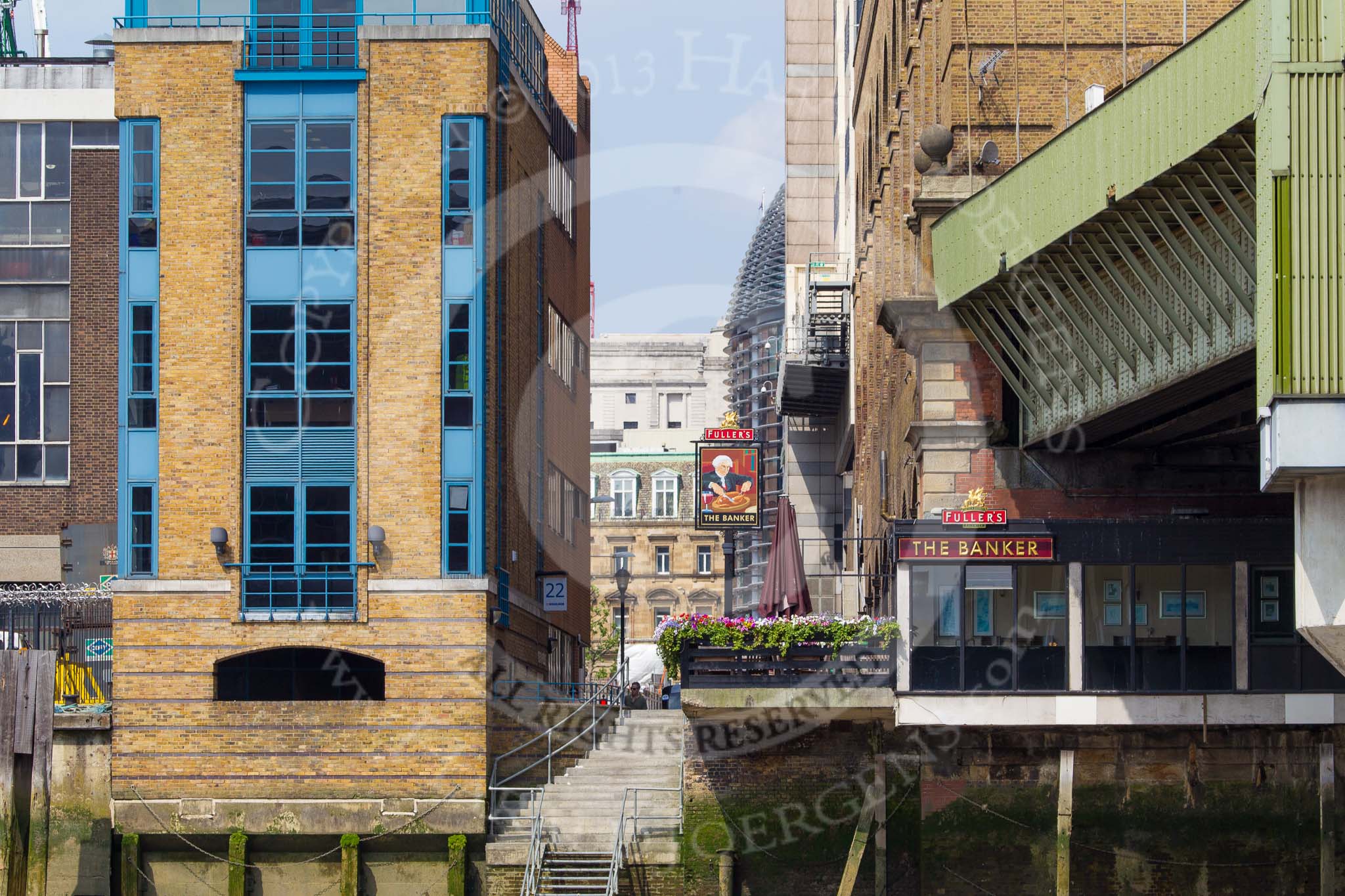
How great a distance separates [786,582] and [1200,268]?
52.3 feet

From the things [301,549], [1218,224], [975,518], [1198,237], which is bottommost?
[301,549]

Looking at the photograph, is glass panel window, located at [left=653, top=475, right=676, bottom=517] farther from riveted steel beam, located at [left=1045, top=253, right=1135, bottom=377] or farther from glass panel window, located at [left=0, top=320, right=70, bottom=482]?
riveted steel beam, located at [left=1045, top=253, right=1135, bottom=377]

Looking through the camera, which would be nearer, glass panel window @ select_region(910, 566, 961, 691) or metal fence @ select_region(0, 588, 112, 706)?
glass panel window @ select_region(910, 566, 961, 691)

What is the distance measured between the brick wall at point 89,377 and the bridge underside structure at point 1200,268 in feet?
83.7

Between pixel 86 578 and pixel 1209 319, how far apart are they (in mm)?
33554

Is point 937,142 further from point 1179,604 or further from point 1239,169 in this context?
point 1239,169

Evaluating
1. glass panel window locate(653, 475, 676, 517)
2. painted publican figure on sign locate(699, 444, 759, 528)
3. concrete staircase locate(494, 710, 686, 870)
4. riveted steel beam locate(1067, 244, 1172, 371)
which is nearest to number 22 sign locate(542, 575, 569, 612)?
painted publican figure on sign locate(699, 444, 759, 528)

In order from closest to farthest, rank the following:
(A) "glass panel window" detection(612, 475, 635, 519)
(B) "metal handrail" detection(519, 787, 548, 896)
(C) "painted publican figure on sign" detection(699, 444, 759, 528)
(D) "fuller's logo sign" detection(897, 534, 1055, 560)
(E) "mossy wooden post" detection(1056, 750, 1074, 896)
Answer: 1. (D) "fuller's logo sign" detection(897, 534, 1055, 560)
2. (E) "mossy wooden post" detection(1056, 750, 1074, 896)
3. (B) "metal handrail" detection(519, 787, 548, 896)
4. (C) "painted publican figure on sign" detection(699, 444, 759, 528)
5. (A) "glass panel window" detection(612, 475, 635, 519)

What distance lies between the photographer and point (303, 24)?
153 ft

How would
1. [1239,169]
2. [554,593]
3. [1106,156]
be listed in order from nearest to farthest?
[1239,169] → [1106,156] → [554,593]

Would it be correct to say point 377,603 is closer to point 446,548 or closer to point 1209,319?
point 446,548

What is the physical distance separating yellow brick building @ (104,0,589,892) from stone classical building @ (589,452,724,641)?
254 feet

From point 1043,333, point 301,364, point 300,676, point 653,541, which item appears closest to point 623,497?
point 653,541

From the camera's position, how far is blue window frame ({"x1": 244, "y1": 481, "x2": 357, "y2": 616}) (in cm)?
4409
